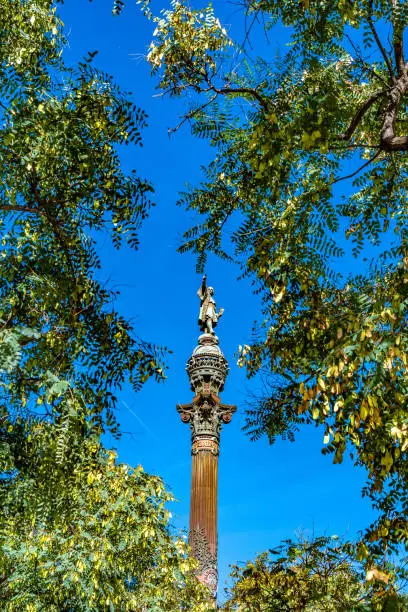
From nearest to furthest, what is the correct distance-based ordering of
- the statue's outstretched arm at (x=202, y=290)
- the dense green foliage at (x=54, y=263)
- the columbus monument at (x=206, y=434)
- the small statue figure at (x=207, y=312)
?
the dense green foliage at (x=54, y=263)
the columbus monument at (x=206, y=434)
the small statue figure at (x=207, y=312)
the statue's outstretched arm at (x=202, y=290)

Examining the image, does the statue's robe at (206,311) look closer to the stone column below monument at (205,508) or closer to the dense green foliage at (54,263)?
the stone column below monument at (205,508)

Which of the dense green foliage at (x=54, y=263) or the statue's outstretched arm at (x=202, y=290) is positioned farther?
the statue's outstretched arm at (x=202, y=290)

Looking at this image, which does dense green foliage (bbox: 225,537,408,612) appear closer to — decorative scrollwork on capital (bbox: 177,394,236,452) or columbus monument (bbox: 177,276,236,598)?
columbus monument (bbox: 177,276,236,598)

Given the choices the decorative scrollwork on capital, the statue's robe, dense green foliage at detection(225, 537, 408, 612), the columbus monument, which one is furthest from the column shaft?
dense green foliage at detection(225, 537, 408, 612)

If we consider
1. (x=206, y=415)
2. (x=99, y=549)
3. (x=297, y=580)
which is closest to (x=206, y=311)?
(x=206, y=415)

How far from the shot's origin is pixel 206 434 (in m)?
13.3

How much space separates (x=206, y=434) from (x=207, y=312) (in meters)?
3.50

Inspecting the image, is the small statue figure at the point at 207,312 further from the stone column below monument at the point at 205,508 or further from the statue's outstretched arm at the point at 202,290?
the stone column below monument at the point at 205,508

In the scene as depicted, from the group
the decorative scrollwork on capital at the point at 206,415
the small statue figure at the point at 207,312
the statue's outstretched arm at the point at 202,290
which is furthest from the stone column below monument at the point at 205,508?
the statue's outstretched arm at the point at 202,290

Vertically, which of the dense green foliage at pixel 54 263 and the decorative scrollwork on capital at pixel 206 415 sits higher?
the decorative scrollwork on capital at pixel 206 415

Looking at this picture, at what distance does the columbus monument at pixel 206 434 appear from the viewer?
11.7 metres

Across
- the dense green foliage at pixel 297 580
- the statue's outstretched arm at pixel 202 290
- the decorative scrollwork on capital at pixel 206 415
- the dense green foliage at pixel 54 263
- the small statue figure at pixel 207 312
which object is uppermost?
the statue's outstretched arm at pixel 202 290

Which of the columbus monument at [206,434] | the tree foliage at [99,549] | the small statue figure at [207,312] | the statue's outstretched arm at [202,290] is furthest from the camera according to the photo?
the statue's outstretched arm at [202,290]

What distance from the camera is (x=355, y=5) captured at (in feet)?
16.0
